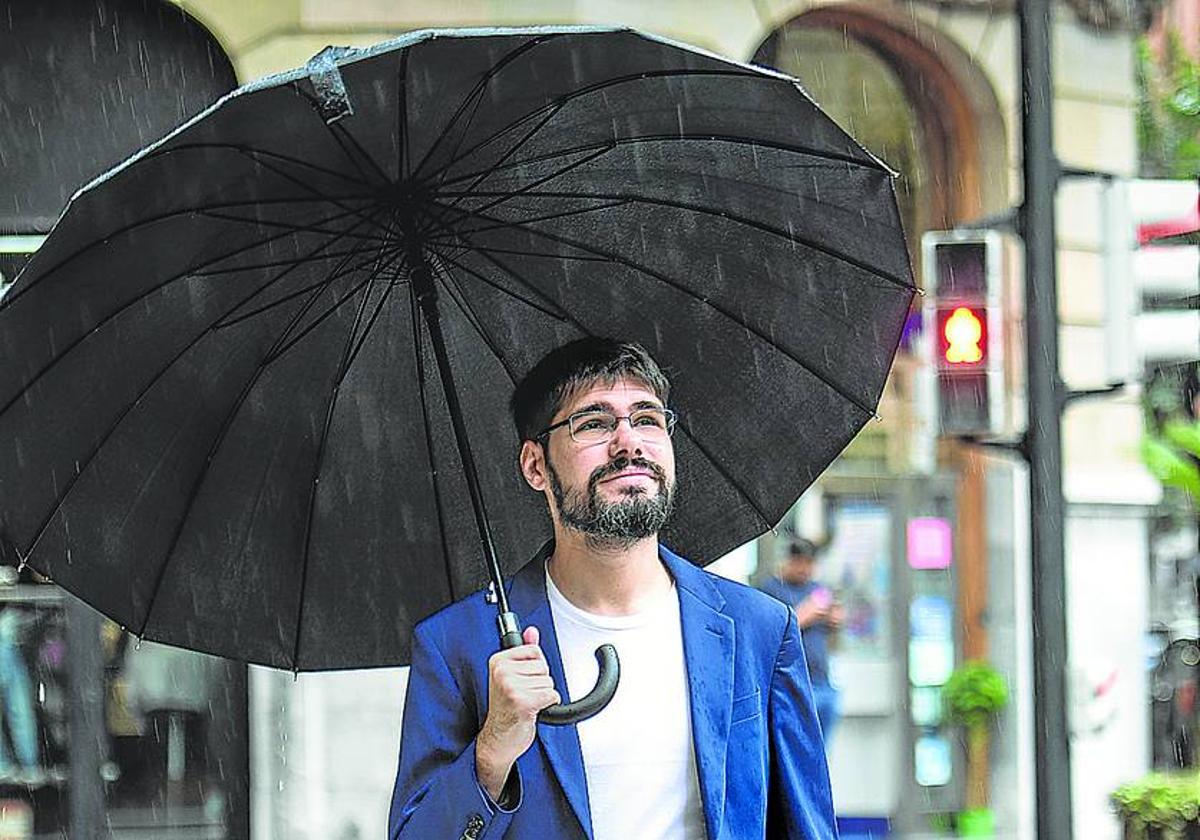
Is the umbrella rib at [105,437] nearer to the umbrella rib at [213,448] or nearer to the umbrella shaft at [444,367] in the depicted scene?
the umbrella rib at [213,448]

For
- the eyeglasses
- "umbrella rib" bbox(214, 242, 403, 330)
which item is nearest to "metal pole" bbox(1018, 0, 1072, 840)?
"umbrella rib" bbox(214, 242, 403, 330)

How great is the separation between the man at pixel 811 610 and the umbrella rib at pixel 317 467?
656 centimetres

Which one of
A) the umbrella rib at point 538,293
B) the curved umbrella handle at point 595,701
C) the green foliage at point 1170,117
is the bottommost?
the curved umbrella handle at point 595,701

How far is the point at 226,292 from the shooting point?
417 cm

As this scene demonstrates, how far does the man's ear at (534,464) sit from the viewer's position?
3.89 meters

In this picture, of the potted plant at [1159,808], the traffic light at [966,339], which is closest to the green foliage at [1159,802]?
the potted plant at [1159,808]

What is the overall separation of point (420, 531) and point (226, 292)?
2.02 feet

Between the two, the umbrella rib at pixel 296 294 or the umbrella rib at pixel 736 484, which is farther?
the umbrella rib at pixel 736 484

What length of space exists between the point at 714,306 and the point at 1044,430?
4158 mm

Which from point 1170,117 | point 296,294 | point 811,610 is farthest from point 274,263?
point 1170,117

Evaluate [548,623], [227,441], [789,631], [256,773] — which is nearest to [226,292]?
[227,441]

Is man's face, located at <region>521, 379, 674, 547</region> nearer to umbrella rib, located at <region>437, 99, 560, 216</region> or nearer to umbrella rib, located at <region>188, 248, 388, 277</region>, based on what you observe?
umbrella rib, located at <region>437, 99, 560, 216</region>

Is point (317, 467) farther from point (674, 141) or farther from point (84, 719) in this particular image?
point (84, 719)

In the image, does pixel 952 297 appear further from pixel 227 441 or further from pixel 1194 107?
pixel 1194 107
